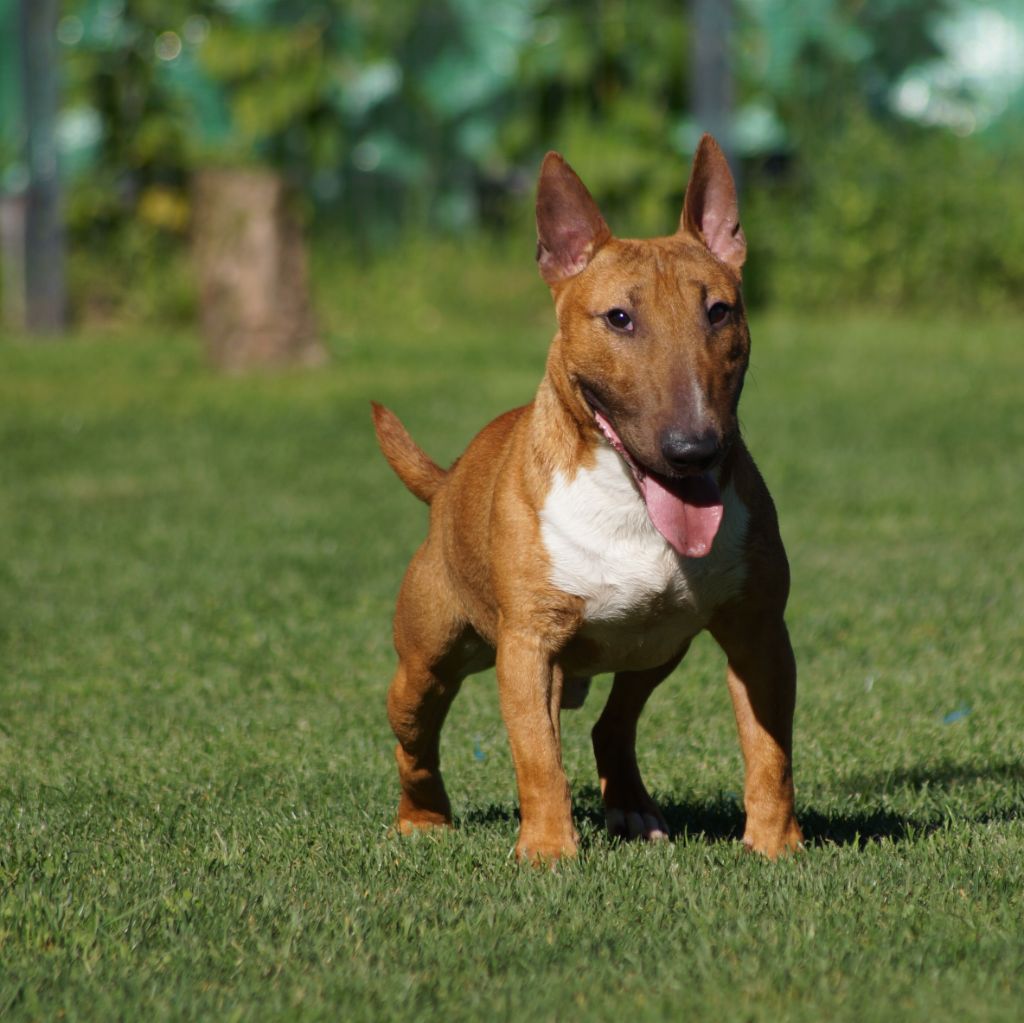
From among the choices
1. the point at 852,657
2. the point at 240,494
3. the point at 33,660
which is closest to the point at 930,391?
the point at 240,494

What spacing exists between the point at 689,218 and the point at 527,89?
42.7 feet

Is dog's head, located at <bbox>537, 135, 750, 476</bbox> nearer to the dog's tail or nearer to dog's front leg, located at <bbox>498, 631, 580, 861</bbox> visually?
dog's front leg, located at <bbox>498, 631, 580, 861</bbox>

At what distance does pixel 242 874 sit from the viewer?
4.23m

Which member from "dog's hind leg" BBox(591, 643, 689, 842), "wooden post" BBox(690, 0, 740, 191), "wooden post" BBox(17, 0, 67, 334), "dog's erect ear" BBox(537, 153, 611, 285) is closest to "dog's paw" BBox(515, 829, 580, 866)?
"dog's hind leg" BBox(591, 643, 689, 842)

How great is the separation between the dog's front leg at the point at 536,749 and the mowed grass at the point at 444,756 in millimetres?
81

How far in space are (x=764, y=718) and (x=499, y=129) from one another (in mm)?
13705

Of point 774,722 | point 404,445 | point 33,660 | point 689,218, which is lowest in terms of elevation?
point 33,660

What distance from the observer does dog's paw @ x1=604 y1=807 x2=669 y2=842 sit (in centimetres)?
465

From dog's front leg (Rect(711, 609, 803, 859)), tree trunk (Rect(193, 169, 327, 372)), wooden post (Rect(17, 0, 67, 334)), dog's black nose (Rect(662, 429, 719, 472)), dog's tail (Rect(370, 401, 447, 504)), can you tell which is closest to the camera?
dog's black nose (Rect(662, 429, 719, 472))

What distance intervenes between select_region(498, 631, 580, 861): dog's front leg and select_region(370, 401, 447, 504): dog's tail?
0.99 metres

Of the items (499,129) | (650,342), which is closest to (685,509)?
(650,342)

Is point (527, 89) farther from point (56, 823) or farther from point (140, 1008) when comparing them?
point (140, 1008)

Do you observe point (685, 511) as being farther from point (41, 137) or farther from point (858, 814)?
point (41, 137)

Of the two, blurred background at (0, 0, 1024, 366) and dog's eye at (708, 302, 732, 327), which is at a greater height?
blurred background at (0, 0, 1024, 366)
